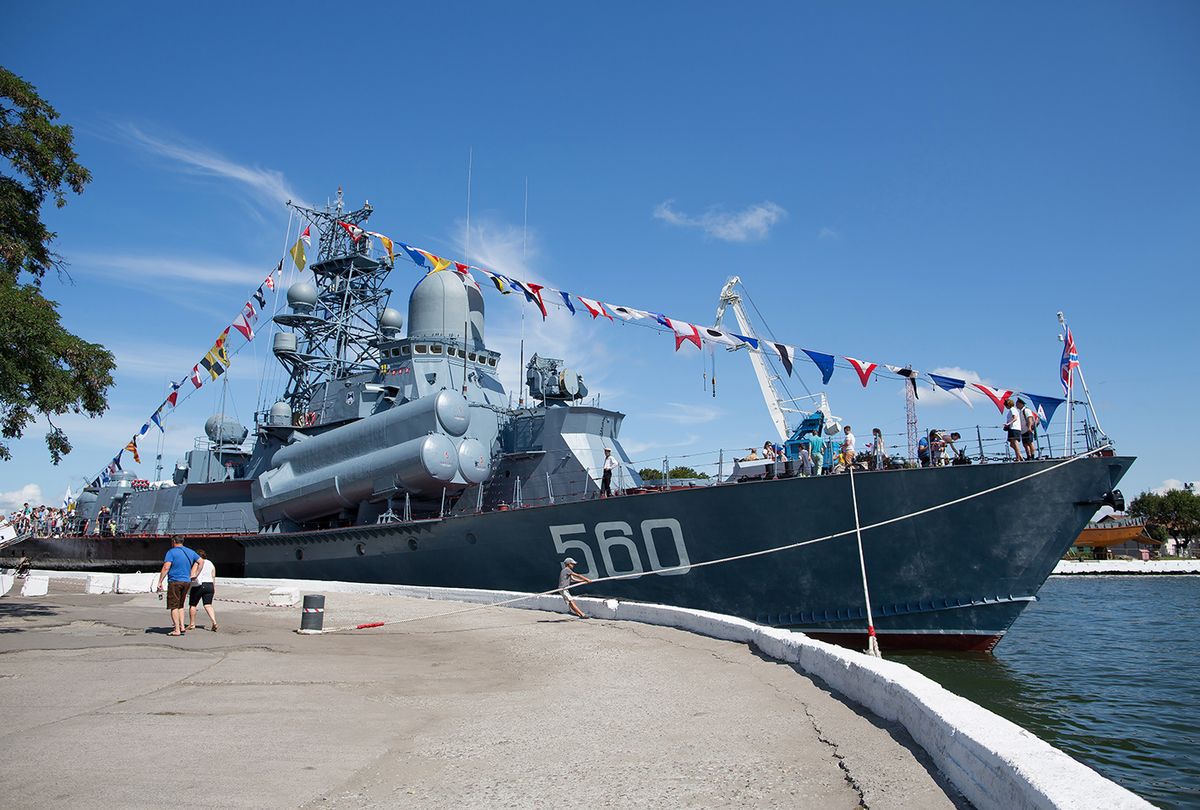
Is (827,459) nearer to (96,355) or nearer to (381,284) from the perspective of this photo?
(96,355)

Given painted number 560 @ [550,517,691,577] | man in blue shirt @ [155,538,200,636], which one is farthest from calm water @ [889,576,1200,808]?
man in blue shirt @ [155,538,200,636]

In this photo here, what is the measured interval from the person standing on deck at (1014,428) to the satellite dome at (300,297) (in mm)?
22745

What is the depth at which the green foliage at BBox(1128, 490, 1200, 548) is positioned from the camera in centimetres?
6575

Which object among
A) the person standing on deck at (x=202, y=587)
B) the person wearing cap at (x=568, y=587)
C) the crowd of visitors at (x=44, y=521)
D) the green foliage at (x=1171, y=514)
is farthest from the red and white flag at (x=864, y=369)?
the green foliage at (x=1171, y=514)

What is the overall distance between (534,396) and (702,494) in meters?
7.70

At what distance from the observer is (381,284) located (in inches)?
1119

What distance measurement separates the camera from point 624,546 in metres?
14.9

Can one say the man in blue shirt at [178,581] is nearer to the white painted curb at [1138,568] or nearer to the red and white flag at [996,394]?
the red and white flag at [996,394]

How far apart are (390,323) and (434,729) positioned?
76.7ft

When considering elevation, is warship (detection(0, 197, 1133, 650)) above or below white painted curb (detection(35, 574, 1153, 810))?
above

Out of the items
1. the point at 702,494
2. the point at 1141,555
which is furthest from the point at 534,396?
the point at 1141,555

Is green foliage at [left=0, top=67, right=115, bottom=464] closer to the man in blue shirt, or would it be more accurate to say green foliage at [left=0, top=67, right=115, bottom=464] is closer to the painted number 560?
the man in blue shirt

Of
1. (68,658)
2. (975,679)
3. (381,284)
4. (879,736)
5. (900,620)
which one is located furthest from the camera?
(381,284)

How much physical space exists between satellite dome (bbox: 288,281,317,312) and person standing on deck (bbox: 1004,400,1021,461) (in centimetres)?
2274
